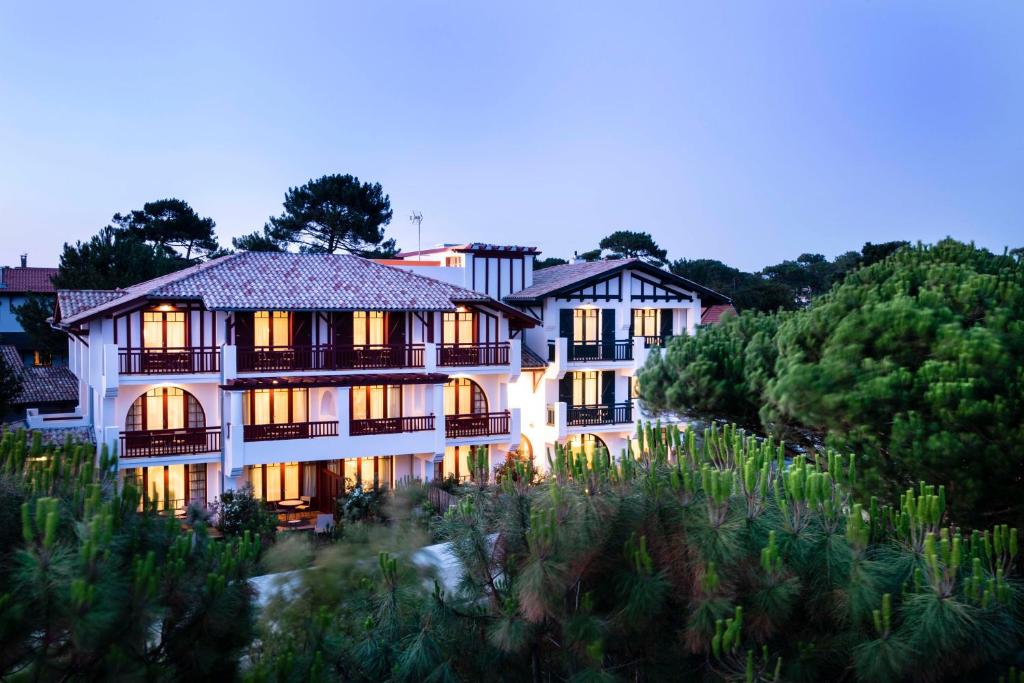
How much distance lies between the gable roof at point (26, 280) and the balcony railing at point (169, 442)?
3138 centimetres

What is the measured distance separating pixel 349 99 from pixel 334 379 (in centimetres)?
2542

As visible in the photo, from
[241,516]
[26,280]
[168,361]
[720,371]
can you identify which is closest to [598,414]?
[241,516]

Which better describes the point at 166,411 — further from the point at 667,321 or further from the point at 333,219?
the point at 333,219

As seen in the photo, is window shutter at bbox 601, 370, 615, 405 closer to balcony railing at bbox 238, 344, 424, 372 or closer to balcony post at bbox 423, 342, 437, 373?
balcony post at bbox 423, 342, 437, 373

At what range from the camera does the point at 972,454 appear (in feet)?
39.5

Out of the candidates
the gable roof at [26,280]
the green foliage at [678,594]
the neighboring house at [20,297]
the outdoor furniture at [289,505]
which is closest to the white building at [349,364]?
the outdoor furniture at [289,505]

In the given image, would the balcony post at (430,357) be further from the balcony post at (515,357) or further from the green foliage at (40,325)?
the green foliage at (40,325)

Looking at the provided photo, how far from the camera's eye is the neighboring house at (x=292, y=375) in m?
24.7

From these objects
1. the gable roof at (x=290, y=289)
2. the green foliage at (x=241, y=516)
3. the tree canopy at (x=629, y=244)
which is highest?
the tree canopy at (x=629, y=244)

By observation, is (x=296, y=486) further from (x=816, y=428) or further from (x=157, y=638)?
(x=157, y=638)

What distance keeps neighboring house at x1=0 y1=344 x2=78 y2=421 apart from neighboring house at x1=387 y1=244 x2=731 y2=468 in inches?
610

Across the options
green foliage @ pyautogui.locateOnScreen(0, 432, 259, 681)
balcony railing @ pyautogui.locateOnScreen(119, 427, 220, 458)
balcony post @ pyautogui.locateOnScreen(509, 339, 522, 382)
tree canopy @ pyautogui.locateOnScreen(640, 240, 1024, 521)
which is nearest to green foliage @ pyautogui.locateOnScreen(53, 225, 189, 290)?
balcony railing @ pyautogui.locateOnScreen(119, 427, 220, 458)

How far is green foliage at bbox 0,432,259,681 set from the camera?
661 cm

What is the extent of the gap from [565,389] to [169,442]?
45.6 feet
